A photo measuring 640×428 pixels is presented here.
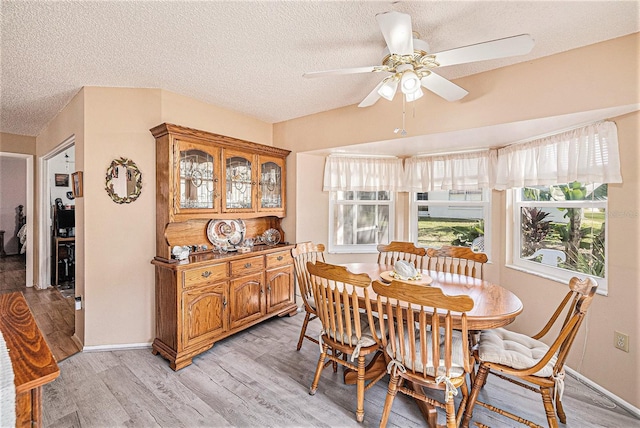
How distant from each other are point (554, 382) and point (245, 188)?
3.04m

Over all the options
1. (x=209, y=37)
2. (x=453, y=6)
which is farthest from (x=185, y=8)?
(x=453, y=6)

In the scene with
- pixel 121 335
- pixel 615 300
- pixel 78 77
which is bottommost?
pixel 121 335

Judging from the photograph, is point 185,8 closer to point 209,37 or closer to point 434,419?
point 209,37

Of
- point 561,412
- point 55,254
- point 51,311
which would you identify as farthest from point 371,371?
point 55,254

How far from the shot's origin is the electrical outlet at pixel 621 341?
6.75ft

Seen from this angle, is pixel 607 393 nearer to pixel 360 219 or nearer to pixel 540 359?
pixel 540 359

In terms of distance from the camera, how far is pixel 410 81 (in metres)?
1.75

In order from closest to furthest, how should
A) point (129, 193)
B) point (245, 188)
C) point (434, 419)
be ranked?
point (434, 419)
point (129, 193)
point (245, 188)

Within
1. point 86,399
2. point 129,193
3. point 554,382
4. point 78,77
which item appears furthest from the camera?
point 129,193

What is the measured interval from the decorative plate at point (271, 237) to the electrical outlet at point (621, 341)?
3.28 meters

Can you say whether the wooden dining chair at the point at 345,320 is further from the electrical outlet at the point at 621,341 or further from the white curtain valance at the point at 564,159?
the white curtain valance at the point at 564,159

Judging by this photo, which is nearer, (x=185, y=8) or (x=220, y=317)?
(x=185, y=8)

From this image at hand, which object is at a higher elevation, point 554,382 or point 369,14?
point 369,14

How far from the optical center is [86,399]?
207 centimetres
